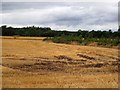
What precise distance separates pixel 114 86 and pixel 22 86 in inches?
130

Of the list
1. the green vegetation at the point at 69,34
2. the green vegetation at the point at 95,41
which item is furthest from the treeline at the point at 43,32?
the green vegetation at the point at 95,41

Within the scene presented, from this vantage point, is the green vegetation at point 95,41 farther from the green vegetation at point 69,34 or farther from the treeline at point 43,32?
the treeline at point 43,32

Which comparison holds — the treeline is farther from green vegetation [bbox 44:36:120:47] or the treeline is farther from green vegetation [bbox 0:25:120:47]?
green vegetation [bbox 44:36:120:47]

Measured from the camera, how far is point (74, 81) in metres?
12.9

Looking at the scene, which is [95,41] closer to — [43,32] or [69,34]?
[69,34]

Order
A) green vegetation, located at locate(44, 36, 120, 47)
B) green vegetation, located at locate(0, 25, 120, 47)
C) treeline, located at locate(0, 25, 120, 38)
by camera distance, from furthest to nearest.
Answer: treeline, located at locate(0, 25, 120, 38), green vegetation, located at locate(0, 25, 120, 47), green vegetation, located at locate(44, 36, 120, 47)

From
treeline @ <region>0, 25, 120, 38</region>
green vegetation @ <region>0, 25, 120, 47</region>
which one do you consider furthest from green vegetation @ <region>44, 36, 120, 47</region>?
treeline @ <region>0, 25, 120, 38</region>

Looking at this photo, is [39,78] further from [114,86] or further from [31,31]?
[31,31]

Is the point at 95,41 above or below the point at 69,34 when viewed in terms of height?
below

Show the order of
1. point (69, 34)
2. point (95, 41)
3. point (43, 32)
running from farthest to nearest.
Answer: point (43, 32) → point (69, 34) → point (95, 41)

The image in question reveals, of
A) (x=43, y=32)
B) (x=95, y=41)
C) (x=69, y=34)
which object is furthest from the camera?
(x=43, y=32)

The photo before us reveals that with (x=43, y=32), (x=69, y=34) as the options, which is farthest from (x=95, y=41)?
(x=43, y=32)

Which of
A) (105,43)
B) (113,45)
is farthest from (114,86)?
(105,43)

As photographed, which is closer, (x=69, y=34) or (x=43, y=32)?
(x=69, y=34)
